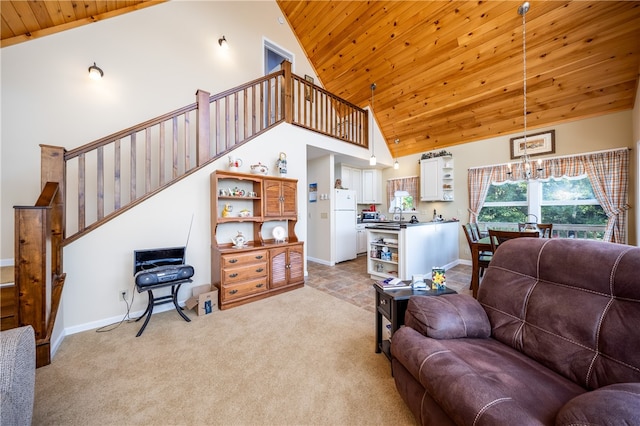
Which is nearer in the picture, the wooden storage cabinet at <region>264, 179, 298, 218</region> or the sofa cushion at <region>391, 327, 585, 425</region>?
the sofa cushion at <region>391, 327, 585, 425</region>

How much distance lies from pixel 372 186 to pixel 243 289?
186 inches

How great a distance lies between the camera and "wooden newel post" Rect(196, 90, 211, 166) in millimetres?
3053

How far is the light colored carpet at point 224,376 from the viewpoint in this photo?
1341 millimetres

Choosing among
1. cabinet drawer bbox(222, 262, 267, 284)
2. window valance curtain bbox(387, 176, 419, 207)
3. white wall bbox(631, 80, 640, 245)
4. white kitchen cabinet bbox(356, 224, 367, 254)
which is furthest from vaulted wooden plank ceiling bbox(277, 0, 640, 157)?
cabinet drawer bbox(222, 262, 267, 284)

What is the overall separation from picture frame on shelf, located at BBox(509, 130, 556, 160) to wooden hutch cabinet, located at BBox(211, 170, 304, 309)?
4344 millimetres

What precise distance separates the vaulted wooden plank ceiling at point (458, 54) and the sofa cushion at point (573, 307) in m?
3.60

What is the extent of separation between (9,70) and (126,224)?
245cm

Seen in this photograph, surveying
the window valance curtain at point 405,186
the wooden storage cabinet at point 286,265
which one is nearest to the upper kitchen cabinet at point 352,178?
the window valance curtain at point 405,186

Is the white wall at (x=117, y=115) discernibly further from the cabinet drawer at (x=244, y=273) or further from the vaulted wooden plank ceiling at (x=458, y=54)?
the cabinet drawer at (x=244, y=273)

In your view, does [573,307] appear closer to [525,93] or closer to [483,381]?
[483,381]

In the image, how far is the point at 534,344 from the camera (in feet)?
3.90

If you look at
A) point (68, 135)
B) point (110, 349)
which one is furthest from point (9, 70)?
point (110, 349)

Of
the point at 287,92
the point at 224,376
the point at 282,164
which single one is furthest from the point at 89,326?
the point at 287,92

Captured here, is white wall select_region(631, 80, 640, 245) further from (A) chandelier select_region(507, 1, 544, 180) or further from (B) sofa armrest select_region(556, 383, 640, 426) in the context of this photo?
(B) sofa armrest select_region(556, 383, 640, 426)
